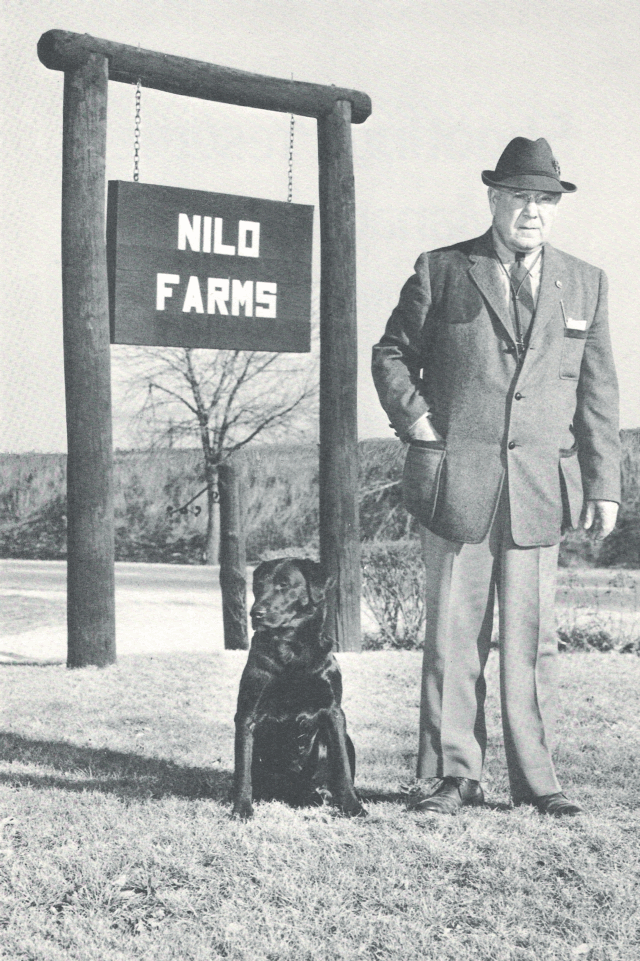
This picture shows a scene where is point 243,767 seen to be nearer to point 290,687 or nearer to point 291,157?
point 290,687

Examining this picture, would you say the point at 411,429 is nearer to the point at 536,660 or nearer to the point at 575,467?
the point at 575,467

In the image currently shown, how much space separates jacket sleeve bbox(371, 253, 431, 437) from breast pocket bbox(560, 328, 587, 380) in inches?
20.2

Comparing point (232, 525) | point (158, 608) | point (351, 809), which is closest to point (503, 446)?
point (351, 809)

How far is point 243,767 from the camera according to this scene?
402 cm

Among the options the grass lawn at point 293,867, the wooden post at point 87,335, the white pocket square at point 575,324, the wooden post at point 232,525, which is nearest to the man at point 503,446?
the white pocket square at point 575,324

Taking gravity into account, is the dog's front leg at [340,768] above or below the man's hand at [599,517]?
below

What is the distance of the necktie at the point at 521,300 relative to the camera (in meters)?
4.14

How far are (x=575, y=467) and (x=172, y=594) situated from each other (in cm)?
973

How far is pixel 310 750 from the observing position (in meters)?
4.11

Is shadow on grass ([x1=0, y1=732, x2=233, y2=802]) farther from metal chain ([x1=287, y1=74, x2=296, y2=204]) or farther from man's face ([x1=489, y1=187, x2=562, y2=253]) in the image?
metal chain ([x1=287, y1=74, x2=296, y2=204])

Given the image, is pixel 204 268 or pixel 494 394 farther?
pixel 204 268

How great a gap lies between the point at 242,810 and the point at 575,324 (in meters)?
2.11

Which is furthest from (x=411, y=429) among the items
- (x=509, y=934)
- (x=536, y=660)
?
(x=509, y=934)

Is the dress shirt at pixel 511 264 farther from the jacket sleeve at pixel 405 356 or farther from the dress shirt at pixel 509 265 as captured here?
the jacket sleeve at pixel 405 356
